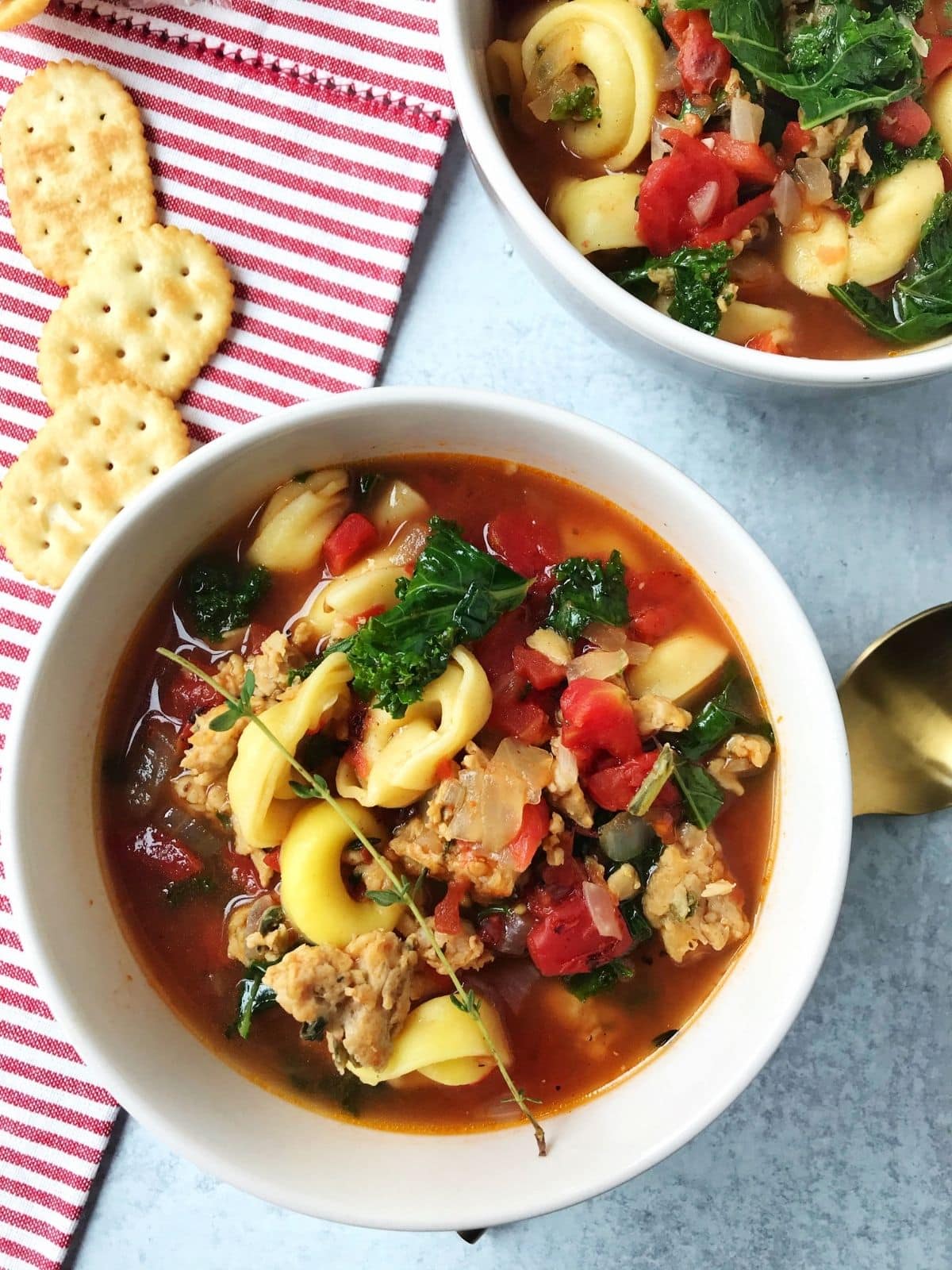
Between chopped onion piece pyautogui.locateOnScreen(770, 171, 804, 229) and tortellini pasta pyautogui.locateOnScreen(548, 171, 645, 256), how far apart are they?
0.30 m

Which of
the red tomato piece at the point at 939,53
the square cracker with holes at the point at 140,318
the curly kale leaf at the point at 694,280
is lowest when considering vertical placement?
the square cracker with holes at the point at 140,318

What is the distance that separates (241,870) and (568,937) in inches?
30.7

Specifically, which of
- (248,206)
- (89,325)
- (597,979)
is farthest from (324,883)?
(248,206)

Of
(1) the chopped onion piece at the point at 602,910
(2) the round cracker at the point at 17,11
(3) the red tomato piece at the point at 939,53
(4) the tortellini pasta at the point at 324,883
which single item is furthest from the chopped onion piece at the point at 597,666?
(2) the round cracker at the point at 17,11

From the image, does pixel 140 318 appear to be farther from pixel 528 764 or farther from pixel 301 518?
pixel 528 764

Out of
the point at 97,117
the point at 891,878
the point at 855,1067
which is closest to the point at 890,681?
the point at 891,878

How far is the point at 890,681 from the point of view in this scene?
288 centimetres

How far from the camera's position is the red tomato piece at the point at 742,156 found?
2.44m

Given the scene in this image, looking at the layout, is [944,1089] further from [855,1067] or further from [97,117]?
[97,117]

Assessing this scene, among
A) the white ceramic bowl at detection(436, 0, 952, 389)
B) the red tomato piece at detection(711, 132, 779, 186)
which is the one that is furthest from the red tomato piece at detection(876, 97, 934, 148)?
the white ceramic bowl at detection(436, 0, 952, 389)

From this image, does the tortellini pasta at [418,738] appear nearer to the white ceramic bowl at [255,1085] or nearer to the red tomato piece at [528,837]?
the red tomato piece at [528,837]

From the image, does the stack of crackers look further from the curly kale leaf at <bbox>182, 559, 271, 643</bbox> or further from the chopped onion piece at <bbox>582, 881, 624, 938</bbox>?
the chopped onion piece at <bbox>582, 881, 624, 938</bbox>

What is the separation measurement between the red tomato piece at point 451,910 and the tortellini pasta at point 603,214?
1.41m

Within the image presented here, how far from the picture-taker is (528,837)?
2.37m
